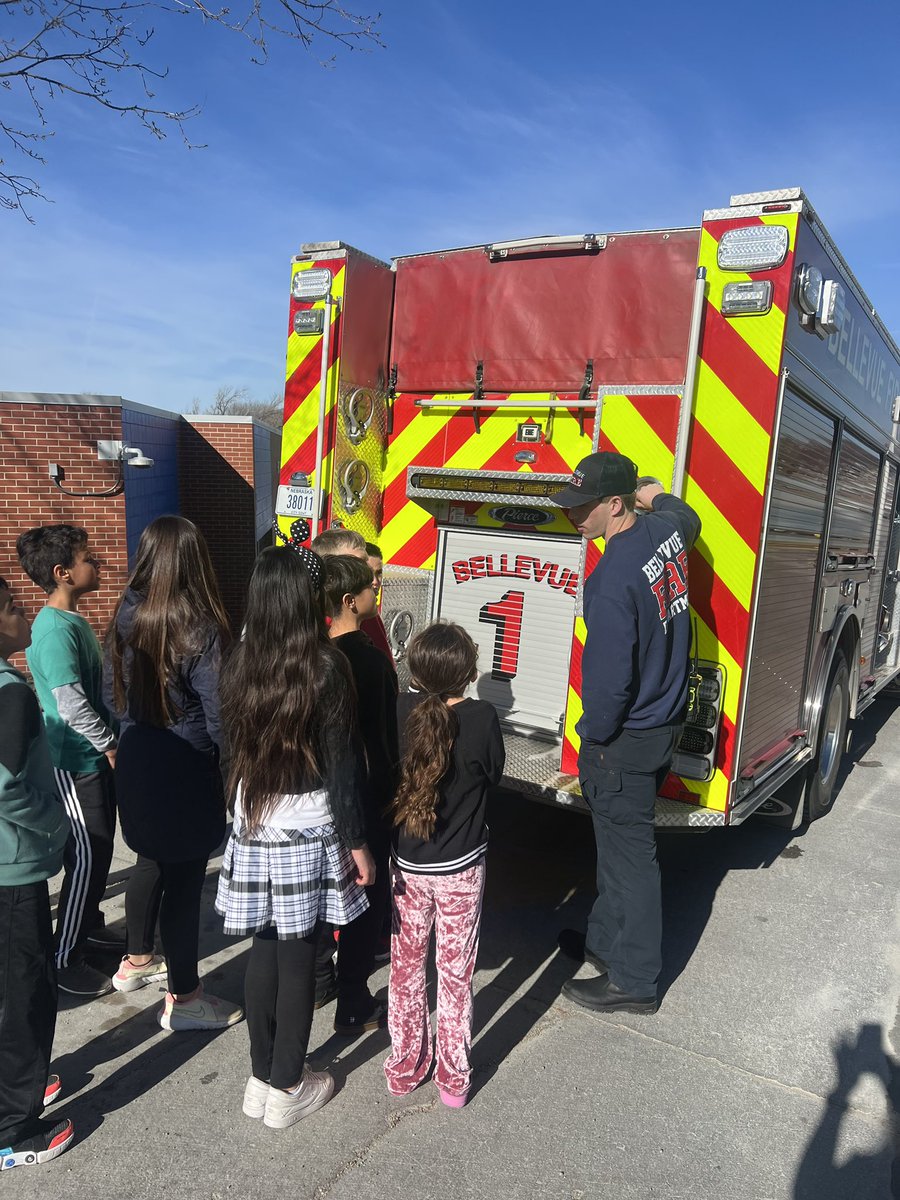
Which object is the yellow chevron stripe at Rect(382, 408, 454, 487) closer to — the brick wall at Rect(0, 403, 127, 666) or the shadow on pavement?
the shadow on pavement

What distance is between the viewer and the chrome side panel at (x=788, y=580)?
3537 mm

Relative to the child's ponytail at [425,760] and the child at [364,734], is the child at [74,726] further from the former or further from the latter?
the child's ponytail at [425,760]

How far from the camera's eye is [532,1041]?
3.03m

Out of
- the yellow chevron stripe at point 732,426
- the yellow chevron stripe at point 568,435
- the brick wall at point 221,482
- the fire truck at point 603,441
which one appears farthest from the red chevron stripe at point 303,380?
the brick wall at point 221,482

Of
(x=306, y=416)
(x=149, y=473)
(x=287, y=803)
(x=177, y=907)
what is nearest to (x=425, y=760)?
(x=287, y=803)

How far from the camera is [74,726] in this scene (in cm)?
313

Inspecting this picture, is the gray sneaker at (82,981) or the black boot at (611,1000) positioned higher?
the black boot at (611,1000)

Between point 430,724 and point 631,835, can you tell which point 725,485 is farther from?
→ point 430,724

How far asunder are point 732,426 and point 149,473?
990cm

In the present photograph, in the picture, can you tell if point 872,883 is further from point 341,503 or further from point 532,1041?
point 341,503

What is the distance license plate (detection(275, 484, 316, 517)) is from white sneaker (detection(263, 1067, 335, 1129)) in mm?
2643

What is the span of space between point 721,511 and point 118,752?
2.41 meters

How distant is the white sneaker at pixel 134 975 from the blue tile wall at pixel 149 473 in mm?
6499

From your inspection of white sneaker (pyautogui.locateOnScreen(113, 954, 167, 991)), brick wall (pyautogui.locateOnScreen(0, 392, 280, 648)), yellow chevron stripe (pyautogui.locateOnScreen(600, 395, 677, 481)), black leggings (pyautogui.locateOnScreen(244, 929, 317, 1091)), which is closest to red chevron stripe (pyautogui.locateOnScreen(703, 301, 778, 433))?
yellow chevron stripe (pyautogui.locateOnScreen(600, 395, 677, 481))
